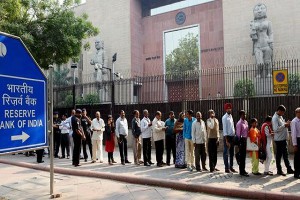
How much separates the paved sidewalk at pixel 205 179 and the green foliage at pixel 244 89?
422cm

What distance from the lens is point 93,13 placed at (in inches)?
1393

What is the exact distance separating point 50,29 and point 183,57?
2234 cm

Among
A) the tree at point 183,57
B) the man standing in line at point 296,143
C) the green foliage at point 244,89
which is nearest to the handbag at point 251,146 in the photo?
the man standing in line at point 296,143

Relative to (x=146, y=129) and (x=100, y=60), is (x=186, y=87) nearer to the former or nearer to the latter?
(x=146, y=129)

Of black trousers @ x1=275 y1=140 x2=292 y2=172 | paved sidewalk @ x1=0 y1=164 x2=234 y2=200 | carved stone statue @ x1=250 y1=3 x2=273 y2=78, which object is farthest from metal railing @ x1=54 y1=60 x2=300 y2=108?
carved stone statue @ x1=250 y1=3 x2=273 y2=78

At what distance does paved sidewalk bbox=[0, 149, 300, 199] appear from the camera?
627cm

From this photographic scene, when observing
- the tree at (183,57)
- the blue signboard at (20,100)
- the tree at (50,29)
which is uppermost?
the tree at (183,57)

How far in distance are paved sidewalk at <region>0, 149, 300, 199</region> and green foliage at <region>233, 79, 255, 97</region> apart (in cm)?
422

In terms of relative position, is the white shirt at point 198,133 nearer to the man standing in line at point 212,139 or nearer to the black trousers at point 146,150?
the man standing in line at point 212,139

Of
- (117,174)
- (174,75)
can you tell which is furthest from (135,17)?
(117,174)

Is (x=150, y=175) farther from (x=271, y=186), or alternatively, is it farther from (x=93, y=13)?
(x=93, y=13)

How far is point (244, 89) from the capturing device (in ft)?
43.4

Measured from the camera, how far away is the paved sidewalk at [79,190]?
633 cm

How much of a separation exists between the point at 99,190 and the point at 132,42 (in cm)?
2696
